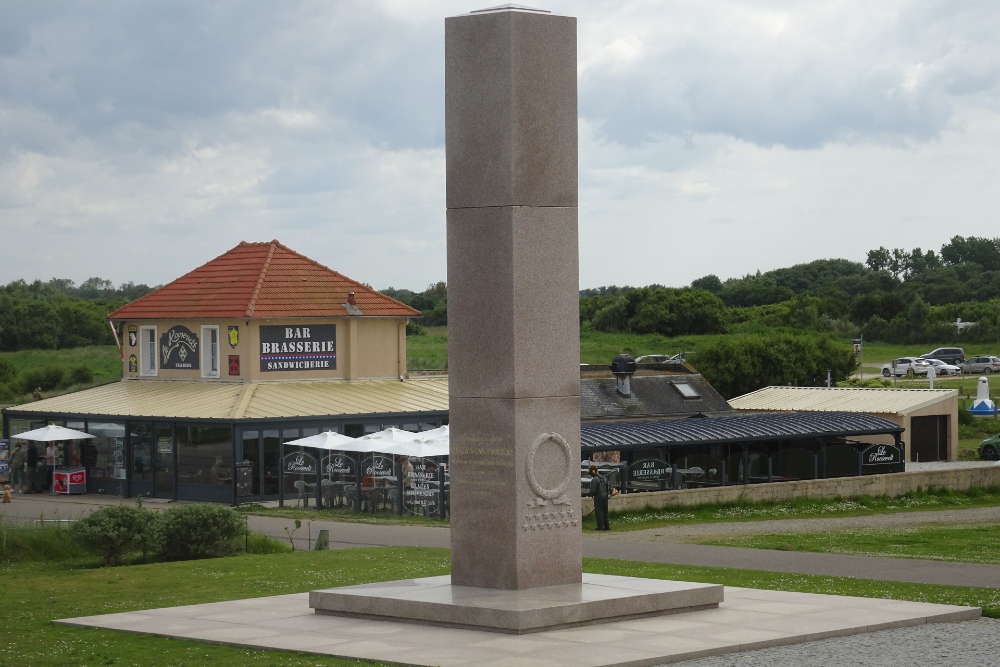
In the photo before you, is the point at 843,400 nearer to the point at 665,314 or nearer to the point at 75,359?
the point at 665,314

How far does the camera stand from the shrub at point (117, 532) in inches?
914

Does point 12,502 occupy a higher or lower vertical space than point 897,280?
lower

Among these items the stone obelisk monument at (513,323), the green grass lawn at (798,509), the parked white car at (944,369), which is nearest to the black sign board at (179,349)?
the green grass lawn at (798,509)

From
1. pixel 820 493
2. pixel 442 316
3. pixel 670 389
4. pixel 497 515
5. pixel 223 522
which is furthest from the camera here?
pixel 442 316

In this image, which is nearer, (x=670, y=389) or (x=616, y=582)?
(x=616, y=582)

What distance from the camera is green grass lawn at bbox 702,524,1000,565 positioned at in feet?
78.2

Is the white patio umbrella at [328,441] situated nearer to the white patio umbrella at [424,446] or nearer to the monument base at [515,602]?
the white patio umbrella at [424,446]

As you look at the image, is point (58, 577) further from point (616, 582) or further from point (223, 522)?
point (616, 582)

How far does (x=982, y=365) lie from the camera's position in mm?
82250

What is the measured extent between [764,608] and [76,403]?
29.6m

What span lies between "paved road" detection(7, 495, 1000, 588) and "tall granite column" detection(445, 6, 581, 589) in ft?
21.5

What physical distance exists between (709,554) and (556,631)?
32.5 feet

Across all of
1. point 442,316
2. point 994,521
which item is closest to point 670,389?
point 994,521

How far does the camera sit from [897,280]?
128375 millimetres
